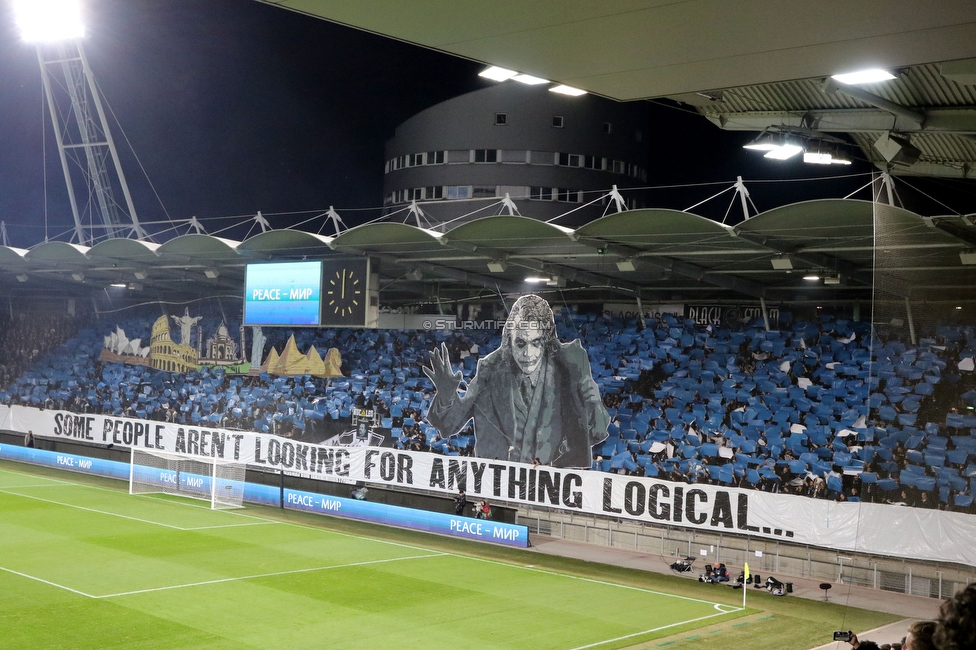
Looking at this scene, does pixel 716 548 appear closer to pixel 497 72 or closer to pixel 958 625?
pixel 497 72

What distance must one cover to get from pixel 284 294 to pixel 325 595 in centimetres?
1068

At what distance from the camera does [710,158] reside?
47312 mm

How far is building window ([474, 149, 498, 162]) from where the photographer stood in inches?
2122

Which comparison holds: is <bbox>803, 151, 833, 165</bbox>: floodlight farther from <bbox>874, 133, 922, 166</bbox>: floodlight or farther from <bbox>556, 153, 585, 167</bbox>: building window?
<bbox>556, 153, 585, 167</bbox>: building window

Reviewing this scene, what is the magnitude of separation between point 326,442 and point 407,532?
18.6ft

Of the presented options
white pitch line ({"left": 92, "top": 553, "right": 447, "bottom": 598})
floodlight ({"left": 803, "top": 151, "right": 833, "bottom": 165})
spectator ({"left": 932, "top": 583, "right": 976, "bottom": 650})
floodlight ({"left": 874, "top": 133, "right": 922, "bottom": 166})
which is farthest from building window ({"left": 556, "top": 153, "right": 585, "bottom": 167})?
spectator ({"left": 932, "top": 583, "right": 976, "bottom": 650})

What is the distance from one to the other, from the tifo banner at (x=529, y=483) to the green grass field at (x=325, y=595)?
1.94 metres

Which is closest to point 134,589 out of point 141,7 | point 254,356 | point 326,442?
point 326,442

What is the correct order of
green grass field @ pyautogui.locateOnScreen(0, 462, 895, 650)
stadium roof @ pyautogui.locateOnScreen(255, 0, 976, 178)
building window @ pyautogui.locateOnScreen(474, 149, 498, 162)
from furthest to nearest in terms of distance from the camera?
1. building window @ pyautogui.locateOnScreen(474, 149, 498, 162)
2. green grass field @ pyautogui.locateOnScreen(0, 462, 895, 650)
3. stadium roof @ pyautogui.locateOnScreen(255, 0, 976, 178)

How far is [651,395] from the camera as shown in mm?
23438

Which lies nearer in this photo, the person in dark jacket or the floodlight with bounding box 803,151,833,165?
the floodlight with bounding box 803,151,833,165

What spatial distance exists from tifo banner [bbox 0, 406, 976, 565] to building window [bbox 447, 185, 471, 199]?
26.3 m

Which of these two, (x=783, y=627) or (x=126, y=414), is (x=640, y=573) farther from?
(x=126, y=414)

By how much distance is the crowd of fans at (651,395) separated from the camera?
68.7 ft
